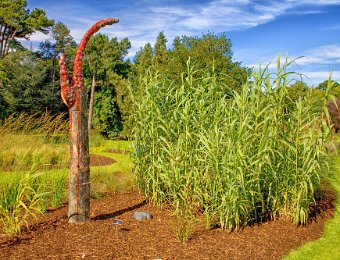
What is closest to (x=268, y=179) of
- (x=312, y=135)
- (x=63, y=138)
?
(x=312, y=135)

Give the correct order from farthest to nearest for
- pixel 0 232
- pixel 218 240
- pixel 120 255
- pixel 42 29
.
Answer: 1. pixel 42 29
2. pixel 0 232
3. pixel 218 240
4. pixel 120 255

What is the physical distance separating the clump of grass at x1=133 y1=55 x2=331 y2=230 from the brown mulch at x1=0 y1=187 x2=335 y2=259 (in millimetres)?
239

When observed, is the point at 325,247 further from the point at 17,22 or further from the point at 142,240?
the point at 17,22

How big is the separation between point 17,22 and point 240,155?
29.8 m

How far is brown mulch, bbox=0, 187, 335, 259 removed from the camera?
4.01m

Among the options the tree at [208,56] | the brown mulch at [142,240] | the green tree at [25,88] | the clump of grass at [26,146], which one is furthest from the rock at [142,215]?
the green tree at [25,88]

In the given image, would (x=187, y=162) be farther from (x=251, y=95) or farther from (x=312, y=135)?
(x=312, y=135)

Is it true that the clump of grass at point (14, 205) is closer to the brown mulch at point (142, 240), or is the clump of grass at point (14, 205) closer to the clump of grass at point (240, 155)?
the brown mulch at point (142, 240)

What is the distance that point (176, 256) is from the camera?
396 cm

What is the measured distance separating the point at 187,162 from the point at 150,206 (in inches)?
45.0

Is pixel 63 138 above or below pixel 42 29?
below

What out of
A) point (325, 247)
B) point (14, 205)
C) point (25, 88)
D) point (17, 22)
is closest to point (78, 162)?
point (14, 205)

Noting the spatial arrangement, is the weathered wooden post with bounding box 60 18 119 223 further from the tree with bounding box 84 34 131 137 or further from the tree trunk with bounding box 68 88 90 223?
the tree with bounding box 84 34 131 137

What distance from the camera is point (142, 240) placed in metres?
4.37
